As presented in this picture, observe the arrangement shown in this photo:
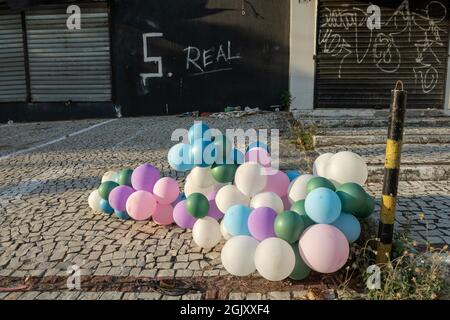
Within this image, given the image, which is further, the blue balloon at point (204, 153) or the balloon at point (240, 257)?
the blue balloon at point (204, 153)

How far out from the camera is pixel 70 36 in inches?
464

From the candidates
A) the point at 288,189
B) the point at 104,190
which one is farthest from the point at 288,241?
the point at 104,190

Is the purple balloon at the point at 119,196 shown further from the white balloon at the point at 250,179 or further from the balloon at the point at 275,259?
the balloon at the point at 275,259

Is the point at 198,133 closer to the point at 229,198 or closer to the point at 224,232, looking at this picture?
the point at 229,198

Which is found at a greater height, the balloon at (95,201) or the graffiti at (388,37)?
the graffiti at (388,37)

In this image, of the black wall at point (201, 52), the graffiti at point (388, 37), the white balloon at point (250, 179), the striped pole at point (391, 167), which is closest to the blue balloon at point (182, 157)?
the white balloon at point (250, 179)

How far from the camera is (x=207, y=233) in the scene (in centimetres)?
354

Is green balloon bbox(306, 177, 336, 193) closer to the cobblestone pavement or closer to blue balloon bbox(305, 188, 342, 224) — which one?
blue balloon bbox(305, 188, 342, 224)

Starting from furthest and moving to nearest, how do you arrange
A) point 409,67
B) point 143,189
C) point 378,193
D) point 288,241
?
point 409,67, point 378,193, point 143,189, point 288,241

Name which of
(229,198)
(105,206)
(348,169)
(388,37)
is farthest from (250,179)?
(388,37)

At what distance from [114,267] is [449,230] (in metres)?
2.86

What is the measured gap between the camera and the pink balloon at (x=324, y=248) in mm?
2842

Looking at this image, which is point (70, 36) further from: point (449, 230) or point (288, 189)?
point (449, 230)

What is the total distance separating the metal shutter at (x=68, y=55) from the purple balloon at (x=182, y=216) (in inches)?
351
